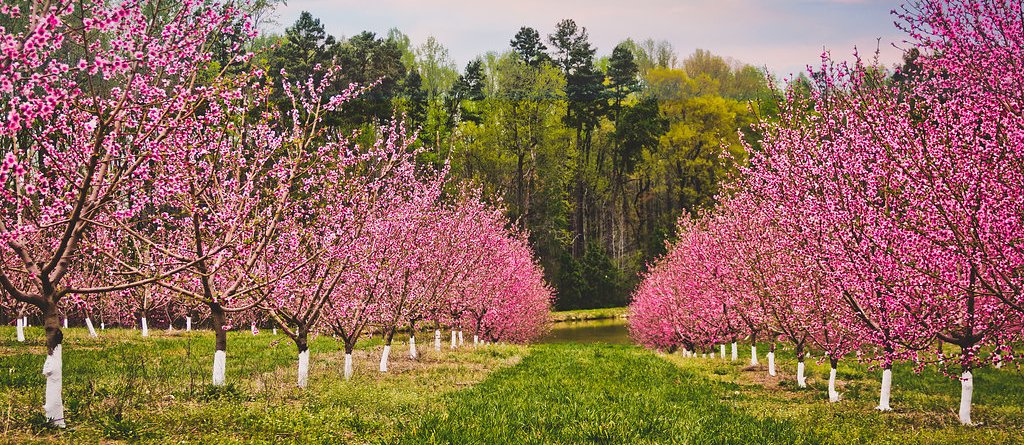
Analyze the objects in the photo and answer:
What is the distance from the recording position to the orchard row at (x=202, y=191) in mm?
7344

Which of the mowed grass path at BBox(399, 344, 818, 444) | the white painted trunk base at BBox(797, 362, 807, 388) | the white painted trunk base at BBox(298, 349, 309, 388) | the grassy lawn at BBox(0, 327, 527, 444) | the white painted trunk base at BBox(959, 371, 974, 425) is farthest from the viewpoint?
the white painted trunk base at BBox(797, 362, 807, 388)

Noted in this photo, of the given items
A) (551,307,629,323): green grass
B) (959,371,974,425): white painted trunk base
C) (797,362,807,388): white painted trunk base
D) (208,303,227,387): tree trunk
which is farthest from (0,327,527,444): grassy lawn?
(551,307,629,323): green grass

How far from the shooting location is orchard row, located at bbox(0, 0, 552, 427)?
24.1 ft

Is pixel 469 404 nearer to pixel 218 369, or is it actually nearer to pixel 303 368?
pixel 303 368

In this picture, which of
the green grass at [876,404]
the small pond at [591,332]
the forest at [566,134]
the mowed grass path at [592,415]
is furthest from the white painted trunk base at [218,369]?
the forest at [566,134]

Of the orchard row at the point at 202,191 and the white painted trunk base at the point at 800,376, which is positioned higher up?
the orchard row at the point at 202,191

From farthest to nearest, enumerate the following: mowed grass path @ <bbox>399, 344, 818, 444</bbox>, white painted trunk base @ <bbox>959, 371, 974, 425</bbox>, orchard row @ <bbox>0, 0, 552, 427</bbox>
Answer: white painted trunk base @ <bbox>959, 371, 974, 425</bbox> < mowed grass path @ <bbox>399, 344, 818, 444</bbox> < orchard row @ <bbox>0, 0, 552, 427</bbox>

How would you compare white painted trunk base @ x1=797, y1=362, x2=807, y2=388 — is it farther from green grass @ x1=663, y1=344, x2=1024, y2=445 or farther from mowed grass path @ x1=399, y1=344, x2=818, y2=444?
mowed grass path @ x1=399, y1=344, x2=818, y2=444

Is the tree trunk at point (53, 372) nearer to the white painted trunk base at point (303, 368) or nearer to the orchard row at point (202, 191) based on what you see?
the orchard row at point (202, 191)

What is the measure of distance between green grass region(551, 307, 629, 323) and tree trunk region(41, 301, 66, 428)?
45753 mm

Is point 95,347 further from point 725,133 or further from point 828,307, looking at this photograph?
point 725,133

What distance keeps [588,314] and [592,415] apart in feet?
147

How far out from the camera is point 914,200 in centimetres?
951

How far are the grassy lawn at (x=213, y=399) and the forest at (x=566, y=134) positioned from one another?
112 ft
